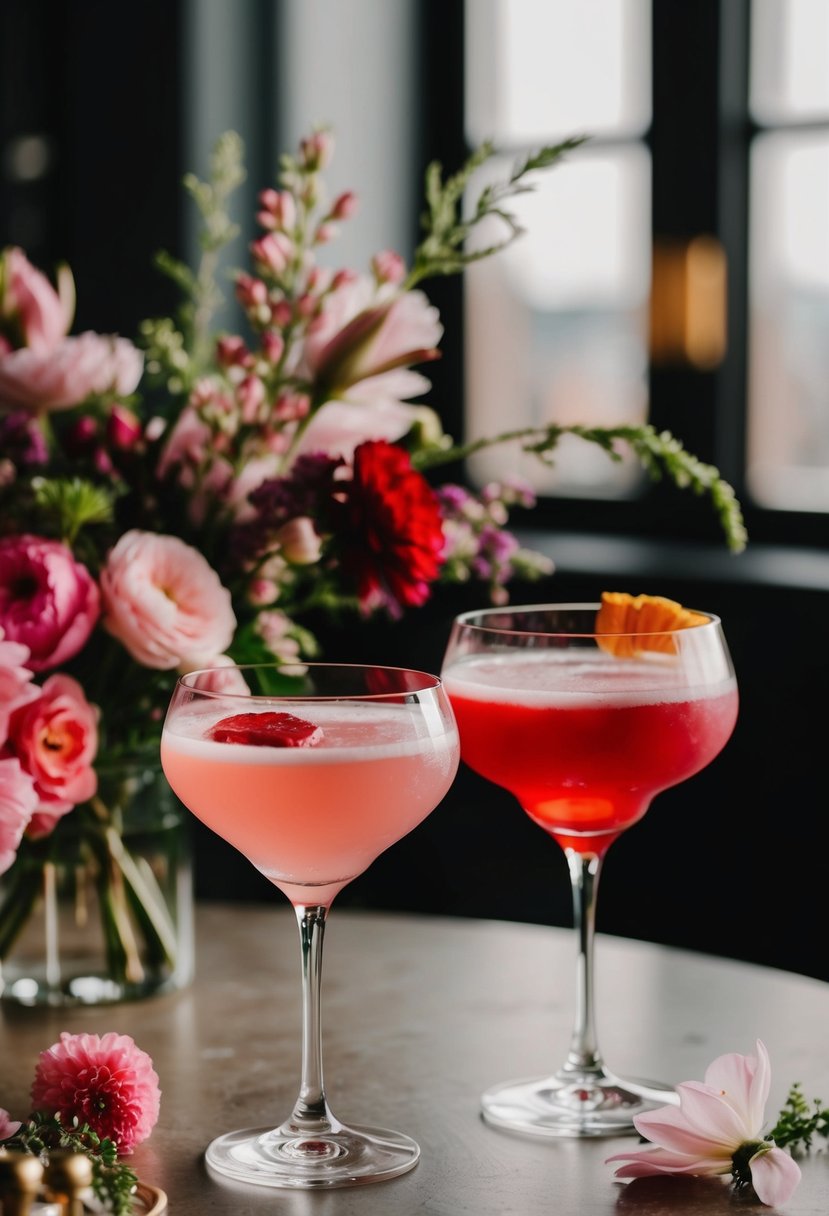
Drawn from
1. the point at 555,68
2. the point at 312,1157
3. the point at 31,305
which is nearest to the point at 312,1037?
the point at 312,1157

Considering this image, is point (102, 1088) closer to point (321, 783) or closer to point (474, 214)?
point (321, 783)

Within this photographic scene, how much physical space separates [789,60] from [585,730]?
89.6 inches

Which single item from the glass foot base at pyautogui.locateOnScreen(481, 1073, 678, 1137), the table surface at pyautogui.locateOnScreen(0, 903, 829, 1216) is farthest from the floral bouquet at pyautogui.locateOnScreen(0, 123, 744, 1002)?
the glass foot base at pyautogui.locateOnScreen(481, 1073, 678, 1137)

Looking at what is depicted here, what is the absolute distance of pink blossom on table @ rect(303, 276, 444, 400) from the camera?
1.26 metres

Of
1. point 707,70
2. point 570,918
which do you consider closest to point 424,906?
point 570,918

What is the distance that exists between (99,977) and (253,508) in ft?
1.24

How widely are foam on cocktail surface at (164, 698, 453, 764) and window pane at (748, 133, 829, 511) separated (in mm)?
2197

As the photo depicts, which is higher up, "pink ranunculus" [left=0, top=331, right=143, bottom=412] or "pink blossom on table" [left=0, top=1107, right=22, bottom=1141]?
"pink ranunculus" [left=0, top=331, right=143, bottom=412]

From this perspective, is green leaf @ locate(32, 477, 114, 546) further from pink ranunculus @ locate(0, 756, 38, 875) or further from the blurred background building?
the blurred background building

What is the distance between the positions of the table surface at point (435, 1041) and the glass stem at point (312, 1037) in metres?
0.06

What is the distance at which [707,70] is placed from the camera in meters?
3.07

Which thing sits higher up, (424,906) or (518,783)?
(518,783)

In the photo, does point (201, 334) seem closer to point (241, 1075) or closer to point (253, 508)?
point (253, 508)

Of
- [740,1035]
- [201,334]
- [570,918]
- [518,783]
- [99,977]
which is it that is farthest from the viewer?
[570,918]
